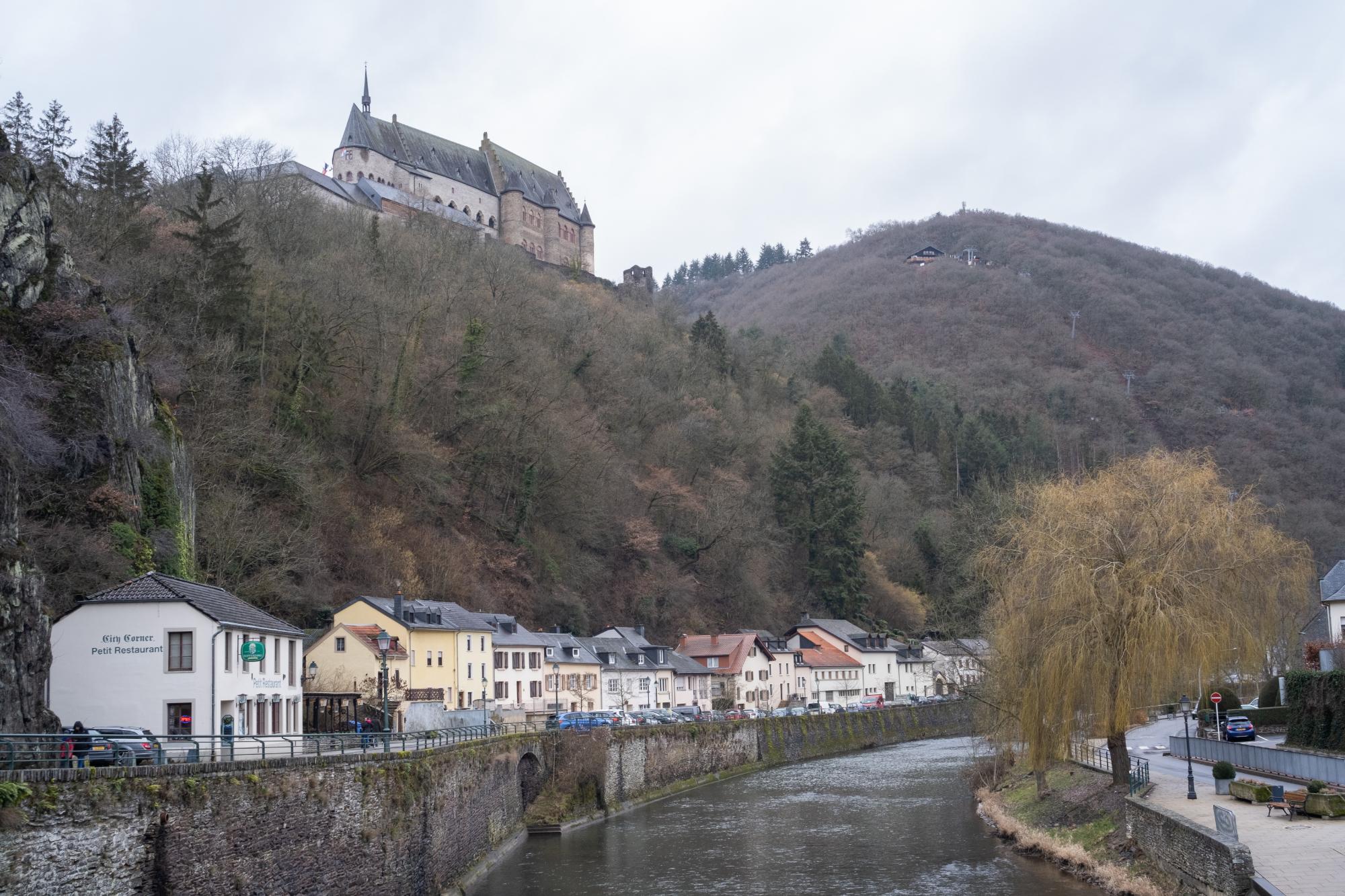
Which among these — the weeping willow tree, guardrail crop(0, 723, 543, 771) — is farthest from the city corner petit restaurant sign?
the weeping willow tree

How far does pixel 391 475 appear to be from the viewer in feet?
194

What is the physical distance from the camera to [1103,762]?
126 feet

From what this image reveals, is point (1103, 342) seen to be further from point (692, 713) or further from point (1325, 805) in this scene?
point (1325, 805)

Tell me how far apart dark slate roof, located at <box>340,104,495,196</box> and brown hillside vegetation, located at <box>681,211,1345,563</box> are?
3849 cm

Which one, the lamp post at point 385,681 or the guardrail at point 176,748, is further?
the lamp post at point 385,681

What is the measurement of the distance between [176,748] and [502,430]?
1723 inches

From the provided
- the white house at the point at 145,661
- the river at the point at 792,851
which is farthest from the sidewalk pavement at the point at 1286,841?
the white house at the point at 145,661

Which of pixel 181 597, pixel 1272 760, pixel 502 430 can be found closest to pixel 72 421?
pixel 181 597

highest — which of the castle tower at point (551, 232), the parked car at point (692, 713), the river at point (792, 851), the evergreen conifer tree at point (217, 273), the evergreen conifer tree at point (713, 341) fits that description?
the castle tower at point (551, 232)

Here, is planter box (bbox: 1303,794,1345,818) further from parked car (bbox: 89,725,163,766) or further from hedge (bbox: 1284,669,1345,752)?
parked car (bbox: 89,725,163,766)

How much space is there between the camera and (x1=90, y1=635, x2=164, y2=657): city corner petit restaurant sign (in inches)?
988

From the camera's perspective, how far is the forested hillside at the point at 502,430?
37094 millimetres

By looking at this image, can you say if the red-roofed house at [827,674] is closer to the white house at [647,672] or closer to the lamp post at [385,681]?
the white house at [647,672]

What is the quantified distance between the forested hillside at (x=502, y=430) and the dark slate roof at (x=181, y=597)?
131 inches
